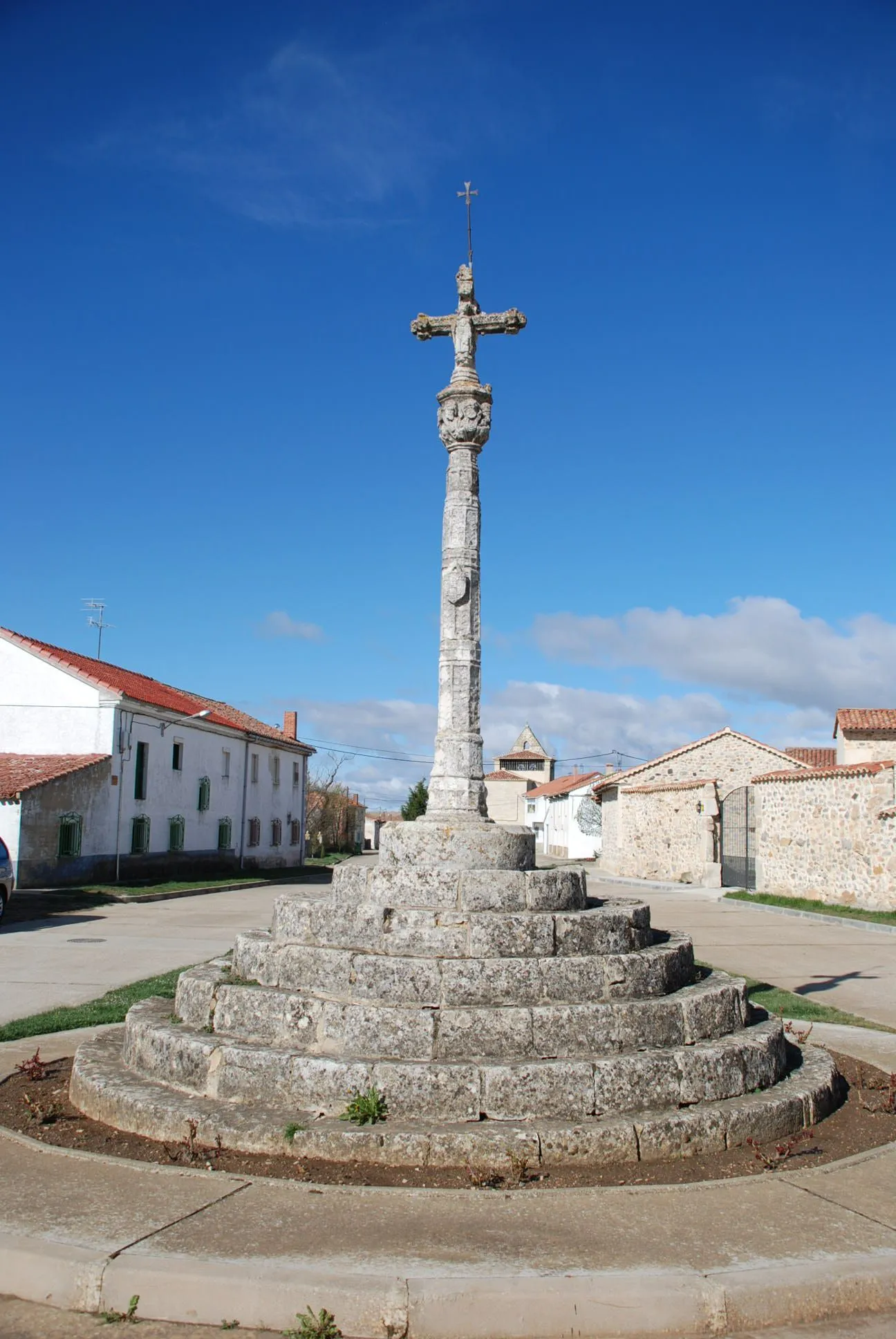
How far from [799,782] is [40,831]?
59.7 feet

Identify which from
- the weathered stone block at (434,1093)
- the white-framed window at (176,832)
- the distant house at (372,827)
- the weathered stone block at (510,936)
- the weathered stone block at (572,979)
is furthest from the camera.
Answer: the distant house at (372,827)

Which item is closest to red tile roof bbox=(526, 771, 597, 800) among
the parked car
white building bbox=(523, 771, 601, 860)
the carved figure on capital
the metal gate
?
white building bbox=(523, 771, 601, 860)

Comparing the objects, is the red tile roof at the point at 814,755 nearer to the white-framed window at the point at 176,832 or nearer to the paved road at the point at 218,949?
the paved road at the point at 218,949

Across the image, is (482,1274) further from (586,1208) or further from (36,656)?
(36,656)

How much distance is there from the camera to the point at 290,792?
44031 mm

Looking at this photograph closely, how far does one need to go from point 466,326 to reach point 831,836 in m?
17.7

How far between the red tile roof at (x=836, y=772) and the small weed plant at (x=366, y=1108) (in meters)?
18.1

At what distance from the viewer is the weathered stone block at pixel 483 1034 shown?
5.46 meters

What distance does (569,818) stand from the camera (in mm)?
57062

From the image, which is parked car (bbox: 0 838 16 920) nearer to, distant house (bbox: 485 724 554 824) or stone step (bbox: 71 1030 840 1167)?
stone step (bbox: 71 1030 840 1167)

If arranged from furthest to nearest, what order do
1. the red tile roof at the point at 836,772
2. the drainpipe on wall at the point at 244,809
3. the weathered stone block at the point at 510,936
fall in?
the drainpipe on wall at the point at 244,809
the red tile roof at the point at 836,772
the weathered stone block at the point at 510,936

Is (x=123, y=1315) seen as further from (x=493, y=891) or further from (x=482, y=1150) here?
(x=493, y=891)

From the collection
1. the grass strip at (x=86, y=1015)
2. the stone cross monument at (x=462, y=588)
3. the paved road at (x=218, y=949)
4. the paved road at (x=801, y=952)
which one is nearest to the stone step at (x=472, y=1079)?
the grass strip at (x=86, y=1015)

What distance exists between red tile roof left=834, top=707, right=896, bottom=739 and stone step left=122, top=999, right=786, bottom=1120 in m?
30.0
